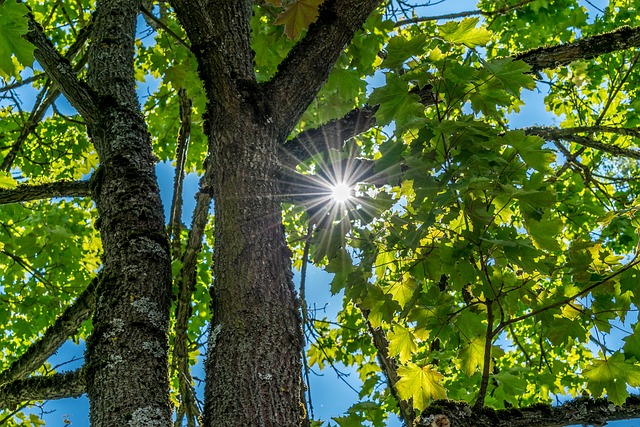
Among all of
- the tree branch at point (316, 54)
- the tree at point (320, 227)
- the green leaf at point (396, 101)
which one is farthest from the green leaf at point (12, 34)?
the green leaf at point (396, 101)

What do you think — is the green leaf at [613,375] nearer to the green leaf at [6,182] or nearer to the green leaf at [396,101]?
the green leaf at [396,101]

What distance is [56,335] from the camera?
9.11 ft

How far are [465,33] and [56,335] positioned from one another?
7.78ft

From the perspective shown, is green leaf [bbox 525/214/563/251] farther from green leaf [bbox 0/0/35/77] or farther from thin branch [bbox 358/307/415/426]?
green leaf [bbox 0/0/35/77]

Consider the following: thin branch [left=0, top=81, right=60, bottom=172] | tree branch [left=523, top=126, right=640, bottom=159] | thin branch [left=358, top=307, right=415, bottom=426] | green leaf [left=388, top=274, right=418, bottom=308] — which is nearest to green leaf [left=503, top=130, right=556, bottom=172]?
green leaf [left=388, top=274, right=418, bottom=308]

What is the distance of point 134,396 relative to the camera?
1649 millimetres

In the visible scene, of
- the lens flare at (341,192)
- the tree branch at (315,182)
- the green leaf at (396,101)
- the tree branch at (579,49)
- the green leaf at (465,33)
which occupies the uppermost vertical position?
the tree branch at (579,49)

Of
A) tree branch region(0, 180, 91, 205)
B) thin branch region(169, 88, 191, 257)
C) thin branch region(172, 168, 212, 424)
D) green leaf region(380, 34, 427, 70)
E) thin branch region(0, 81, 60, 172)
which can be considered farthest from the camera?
thin branch region(0, 81, 60, 172)

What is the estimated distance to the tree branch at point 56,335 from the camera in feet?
8.93

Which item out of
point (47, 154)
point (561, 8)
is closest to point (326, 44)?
point (561, 8)

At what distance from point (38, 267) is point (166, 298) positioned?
3.78m

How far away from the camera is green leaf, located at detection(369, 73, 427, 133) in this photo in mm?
2070

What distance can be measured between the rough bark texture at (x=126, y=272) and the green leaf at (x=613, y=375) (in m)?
1.46

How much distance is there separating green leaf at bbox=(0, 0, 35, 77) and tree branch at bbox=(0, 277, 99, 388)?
1.10 m
